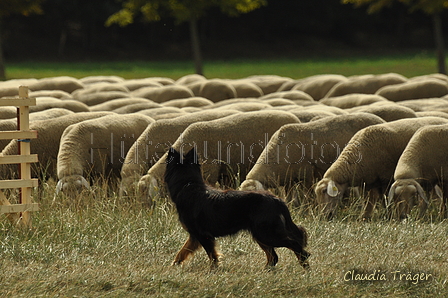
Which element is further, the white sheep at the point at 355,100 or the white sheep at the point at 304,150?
the white sheep at the point at 355,100

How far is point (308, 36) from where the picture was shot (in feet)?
150

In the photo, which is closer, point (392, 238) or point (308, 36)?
point (392, 238)

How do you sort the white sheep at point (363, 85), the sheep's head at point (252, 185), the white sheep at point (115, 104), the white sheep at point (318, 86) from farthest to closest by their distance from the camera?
the white sheep at point (318, 86), the white sheep at point (363, 85), the white sheep at point (115, 104), the sheep's head at point (252, 185)

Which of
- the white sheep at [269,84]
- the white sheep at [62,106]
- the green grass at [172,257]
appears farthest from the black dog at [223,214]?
the white sheep at [269,84]

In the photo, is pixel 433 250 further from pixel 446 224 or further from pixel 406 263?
pixel 446 224

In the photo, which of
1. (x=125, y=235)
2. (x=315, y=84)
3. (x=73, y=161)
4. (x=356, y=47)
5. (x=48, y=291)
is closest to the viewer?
(x=48, y=291)

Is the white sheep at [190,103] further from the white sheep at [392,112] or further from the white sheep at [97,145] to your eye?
the white sheep at [392,112]

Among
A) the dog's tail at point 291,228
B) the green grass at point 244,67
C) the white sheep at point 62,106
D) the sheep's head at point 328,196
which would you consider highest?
the dog's tail at point 291,228

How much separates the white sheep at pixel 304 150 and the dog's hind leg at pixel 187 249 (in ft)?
11.0

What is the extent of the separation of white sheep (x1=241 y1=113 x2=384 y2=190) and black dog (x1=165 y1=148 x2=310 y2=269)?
350cm

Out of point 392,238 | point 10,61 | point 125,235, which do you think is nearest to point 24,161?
point 125,235

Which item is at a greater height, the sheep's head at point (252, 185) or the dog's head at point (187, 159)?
the dog's head at point (187, 159)

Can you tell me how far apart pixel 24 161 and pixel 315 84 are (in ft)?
38.0

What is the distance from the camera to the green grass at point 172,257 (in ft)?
15.3
